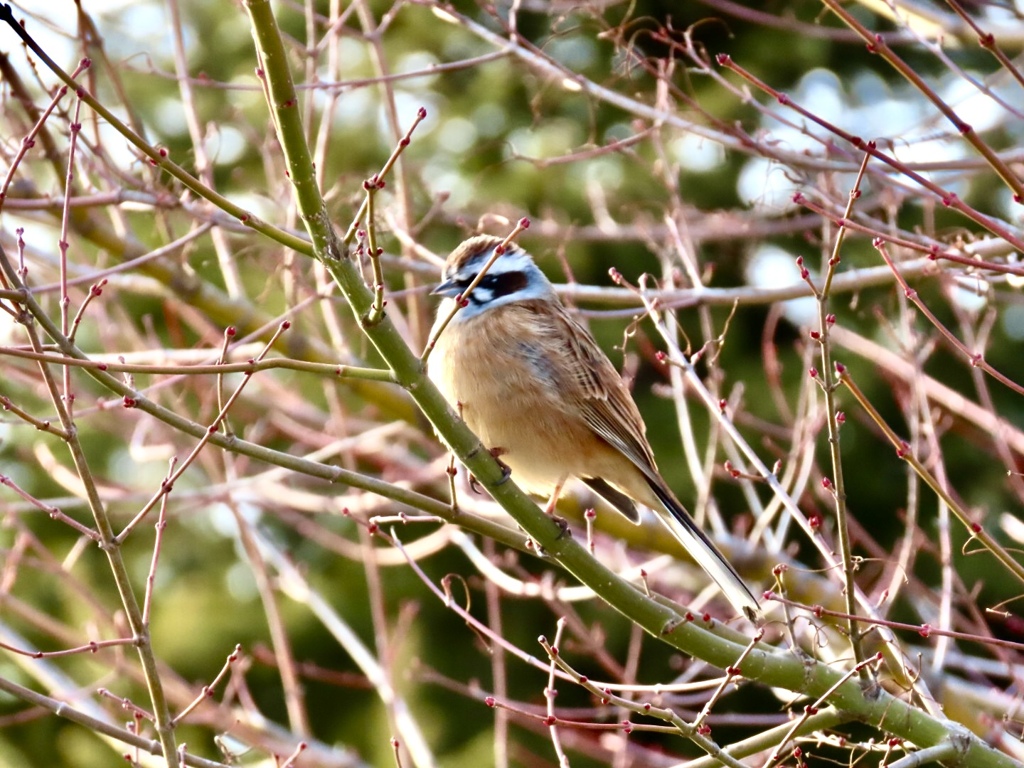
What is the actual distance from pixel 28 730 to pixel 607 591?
30.9 feet

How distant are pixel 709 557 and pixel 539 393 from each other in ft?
3.30

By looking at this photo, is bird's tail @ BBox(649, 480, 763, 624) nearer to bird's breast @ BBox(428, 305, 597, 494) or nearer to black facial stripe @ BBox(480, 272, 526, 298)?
bird's breast @ BBox(428, 305, 597, 494)

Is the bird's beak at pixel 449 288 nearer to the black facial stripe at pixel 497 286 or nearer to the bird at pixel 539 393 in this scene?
the bird at pixel 539 393

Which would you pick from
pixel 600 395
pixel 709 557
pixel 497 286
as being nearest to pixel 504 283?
pixel 497 286

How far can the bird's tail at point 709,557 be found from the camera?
4398mm

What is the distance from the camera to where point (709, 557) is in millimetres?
4684

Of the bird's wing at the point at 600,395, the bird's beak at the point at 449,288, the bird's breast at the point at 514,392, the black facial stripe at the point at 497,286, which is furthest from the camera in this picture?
the black facial stripe at the point at 497,286

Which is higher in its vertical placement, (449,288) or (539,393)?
(449,288)

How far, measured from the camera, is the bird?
514 centimetres

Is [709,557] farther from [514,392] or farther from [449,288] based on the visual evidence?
[449,288]

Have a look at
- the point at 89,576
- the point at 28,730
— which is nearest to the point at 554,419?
the point at 89,576

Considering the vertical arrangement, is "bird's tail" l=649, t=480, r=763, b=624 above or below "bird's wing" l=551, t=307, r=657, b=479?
below

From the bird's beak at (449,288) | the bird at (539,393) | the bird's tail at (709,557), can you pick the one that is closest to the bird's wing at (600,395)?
the bird at (539,393)

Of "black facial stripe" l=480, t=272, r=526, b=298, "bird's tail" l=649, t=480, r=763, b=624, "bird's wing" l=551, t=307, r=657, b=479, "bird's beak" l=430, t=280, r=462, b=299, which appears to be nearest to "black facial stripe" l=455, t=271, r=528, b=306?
"black facial stripe" l=480, t=272, r=526, b=298
